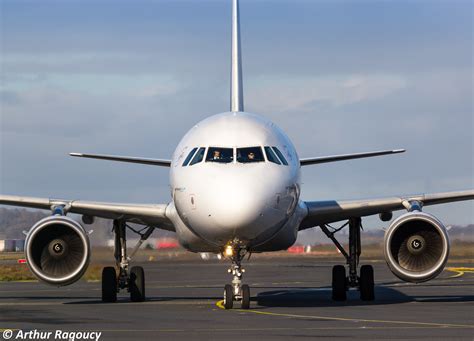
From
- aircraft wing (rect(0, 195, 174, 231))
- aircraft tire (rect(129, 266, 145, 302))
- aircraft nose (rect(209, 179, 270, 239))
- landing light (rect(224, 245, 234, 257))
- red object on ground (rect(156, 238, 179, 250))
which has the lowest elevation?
aircraft tire (rect(129, 266, 145, 302))

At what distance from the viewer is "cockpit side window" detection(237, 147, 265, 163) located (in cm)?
2189

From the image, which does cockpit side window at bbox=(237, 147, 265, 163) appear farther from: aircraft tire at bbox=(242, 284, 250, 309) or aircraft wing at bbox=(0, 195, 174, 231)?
aircraft wing at bbox=(0, 195, 174, 231)

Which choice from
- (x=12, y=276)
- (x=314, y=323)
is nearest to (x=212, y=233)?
(x=314, y=323)

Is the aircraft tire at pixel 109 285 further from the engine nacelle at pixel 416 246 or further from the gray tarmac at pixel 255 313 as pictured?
the engine nacelle at pixel 416 246

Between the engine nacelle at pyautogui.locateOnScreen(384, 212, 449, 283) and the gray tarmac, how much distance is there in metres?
0.74

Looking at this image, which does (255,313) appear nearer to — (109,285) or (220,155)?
(220,155)

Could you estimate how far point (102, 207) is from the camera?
2586cm

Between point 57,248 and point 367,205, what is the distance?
7.11 meters

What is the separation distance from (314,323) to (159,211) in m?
→ 8.07

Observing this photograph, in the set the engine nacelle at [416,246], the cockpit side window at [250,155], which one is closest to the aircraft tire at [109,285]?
the cockpit side window at [250,155]

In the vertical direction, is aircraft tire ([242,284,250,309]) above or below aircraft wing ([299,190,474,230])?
below

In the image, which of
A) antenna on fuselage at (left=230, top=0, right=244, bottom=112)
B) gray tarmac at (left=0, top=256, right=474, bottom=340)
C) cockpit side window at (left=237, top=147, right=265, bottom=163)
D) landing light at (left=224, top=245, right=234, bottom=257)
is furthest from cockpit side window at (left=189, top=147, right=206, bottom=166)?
antenna on fuselage at (left=230, top=0, right=244, bottom=112)

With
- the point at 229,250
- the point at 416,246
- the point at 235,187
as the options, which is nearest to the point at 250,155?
the point at 235,187

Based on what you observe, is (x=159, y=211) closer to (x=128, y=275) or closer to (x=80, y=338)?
(x=128, y=275)
